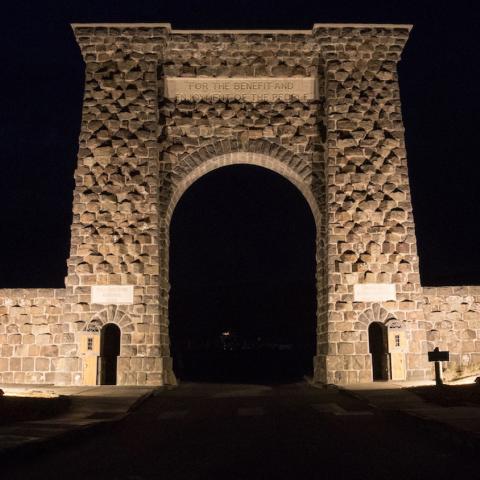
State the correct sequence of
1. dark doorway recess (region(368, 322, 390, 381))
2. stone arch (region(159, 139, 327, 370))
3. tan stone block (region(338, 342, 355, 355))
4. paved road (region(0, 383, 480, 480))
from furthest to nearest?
dark doorway recess (region(368, 322, 390, 381))
stone arch (region(159, 139, 327, 370))
tan stone block (region(338, 342, 355, 355))
paved road (region(0, 383, 480, 480))

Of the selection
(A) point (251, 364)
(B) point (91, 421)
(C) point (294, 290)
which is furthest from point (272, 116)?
(C) point (294, 290)

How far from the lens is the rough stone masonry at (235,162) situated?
14055 millimetres

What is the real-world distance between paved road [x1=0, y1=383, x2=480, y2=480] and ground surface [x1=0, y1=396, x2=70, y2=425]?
1.00 metres

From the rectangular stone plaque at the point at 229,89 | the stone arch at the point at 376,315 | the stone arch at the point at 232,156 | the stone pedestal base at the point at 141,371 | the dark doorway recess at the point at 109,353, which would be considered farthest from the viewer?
the rectangular stone plaque at the point at 229,89

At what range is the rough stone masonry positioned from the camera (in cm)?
1405

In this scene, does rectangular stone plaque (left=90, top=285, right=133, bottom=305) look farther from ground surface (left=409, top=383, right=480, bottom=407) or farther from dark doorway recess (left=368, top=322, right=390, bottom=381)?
ground surface (left=409, top=383, right=480, bottom=407)

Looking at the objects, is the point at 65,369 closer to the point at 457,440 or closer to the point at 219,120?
the point at 219,120

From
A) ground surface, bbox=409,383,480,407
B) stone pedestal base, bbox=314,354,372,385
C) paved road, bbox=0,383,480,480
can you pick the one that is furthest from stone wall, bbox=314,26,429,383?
paved road, bbox=0,383,480,480

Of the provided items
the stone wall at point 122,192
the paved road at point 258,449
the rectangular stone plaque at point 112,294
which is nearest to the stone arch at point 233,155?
the stone wall at point 122,192

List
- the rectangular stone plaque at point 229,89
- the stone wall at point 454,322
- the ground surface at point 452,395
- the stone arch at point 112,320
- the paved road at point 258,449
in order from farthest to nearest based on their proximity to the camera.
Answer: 1. the rectangular stone plaque at point 229,89
2. the stone wall at point 454,322
3. the stone arch at point 112,320
4. the ground surface at point 452,395
5. the paved road at point 258,449

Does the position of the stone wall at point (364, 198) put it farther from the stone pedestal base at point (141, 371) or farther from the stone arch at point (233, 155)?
the stone pedestal base at point (141, 371)

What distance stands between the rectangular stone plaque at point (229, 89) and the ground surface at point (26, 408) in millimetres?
8143

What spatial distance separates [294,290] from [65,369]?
3423 centimetres

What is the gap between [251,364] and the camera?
30266mm
